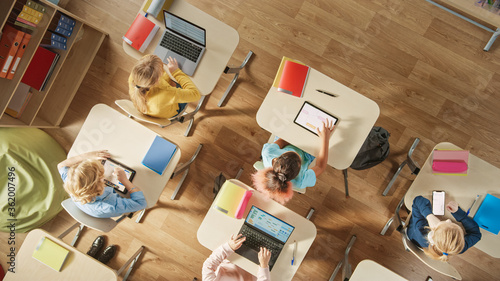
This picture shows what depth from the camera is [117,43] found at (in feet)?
9.71

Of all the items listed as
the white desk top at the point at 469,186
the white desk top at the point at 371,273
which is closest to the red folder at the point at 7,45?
the white desk top at the point at 371,273

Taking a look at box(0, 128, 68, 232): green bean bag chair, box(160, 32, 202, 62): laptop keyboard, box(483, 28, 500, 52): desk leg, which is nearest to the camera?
box(160, 32, 202, 62): laptop keyboard

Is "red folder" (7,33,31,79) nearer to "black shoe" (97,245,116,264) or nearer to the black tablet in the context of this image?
the black tablet

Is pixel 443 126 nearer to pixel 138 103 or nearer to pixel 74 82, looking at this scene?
pixel 138 103

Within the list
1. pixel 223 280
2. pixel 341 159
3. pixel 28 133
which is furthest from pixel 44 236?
pixel 341 159

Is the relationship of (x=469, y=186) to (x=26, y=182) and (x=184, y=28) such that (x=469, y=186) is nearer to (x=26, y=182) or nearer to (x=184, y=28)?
(x=184, y=28)

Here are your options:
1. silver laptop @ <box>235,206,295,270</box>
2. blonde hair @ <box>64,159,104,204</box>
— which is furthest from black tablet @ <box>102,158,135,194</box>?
silver laptop @ <box>235,206,295,270</box>

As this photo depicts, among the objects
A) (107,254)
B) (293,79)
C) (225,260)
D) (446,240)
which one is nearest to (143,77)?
(293,79)

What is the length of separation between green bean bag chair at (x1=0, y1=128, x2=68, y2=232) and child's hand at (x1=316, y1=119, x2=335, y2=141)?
87.0 inches

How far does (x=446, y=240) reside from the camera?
6.03 feet

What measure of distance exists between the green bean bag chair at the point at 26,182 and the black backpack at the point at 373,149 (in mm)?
2481

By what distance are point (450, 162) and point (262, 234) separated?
134cm

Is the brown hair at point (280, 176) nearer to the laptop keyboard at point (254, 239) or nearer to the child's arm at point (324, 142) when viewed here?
the child's arm at point (324, 142)

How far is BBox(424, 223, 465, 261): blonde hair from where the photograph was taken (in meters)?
1.84
